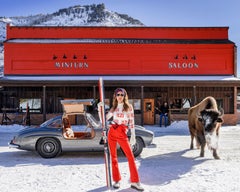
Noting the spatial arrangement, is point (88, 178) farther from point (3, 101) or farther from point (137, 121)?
point (3, 101)

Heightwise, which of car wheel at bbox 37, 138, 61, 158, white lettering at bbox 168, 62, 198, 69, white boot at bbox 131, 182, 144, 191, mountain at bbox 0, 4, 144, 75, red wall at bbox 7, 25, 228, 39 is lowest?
white boot at bbox 131, 182, 144, 191

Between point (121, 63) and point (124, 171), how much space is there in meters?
16.7

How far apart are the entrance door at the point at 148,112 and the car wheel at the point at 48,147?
1383 centimetres

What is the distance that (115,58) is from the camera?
23.5m

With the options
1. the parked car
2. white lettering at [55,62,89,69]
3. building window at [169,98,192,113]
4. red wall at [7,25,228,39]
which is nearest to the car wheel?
the parked car

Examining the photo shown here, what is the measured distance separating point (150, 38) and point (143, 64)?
2653mm

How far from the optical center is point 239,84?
2100 centimetres

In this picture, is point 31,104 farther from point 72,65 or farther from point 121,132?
point 121,132

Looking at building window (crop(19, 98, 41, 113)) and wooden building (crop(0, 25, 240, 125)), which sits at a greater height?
wooden building (crop(0, 25, 240, 125))

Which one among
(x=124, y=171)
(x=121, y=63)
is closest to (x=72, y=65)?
(x=121, y=63)

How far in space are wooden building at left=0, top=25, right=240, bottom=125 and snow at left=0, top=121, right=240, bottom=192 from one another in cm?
1224

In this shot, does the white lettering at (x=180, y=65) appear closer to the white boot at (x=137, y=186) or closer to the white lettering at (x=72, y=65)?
the white lettering at (x=72, y=65)

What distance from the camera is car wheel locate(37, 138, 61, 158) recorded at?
910 cm

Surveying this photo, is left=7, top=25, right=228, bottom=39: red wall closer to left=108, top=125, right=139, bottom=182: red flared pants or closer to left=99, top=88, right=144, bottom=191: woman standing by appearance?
left=99, top=88, right=144, bottom=191: woman standing
